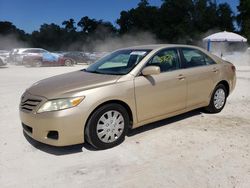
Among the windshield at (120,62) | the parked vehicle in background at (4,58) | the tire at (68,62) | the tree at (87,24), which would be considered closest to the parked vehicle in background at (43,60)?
the tire at (68,62)

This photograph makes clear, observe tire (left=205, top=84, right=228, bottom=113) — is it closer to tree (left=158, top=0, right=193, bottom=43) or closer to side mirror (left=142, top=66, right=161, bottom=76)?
side mirror (left=142, top=66, right=161, bottom=76)

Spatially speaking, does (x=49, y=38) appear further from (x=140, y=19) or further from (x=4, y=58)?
(x=4, y=58)

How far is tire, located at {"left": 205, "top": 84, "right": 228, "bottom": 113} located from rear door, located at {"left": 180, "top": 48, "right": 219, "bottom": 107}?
20 cm

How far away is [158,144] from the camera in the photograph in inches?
173

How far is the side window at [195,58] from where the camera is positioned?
17.6 ft

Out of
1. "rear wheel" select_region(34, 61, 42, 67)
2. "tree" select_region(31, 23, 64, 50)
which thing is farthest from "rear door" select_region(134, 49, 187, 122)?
"tree" select_region(31, 23, 64, 50)

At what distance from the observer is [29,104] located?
4.16m

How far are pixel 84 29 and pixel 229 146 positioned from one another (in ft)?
214

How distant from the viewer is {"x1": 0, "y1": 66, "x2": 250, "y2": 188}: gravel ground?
11.0ft

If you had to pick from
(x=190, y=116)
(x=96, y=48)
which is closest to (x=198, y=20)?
(x=96, y=48)

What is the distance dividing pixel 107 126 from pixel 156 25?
50.1 m

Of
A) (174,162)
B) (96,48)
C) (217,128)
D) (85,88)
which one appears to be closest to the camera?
(174,162)

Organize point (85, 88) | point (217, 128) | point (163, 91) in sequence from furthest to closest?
point (217, 128)
point (163, 91)
point (85, 88)

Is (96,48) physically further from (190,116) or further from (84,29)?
(190,116)
